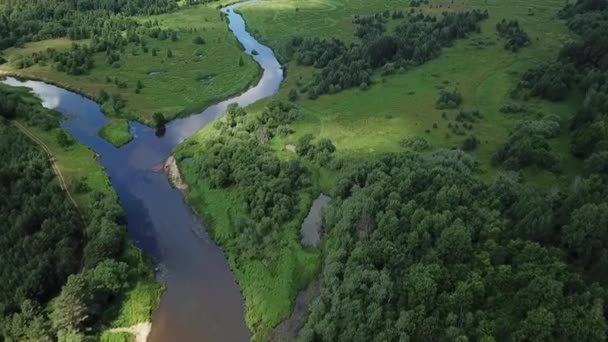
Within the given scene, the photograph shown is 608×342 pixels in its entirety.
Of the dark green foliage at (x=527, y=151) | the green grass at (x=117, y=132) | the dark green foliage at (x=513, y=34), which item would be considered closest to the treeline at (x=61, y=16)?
the green grass at (x=117, y=132)

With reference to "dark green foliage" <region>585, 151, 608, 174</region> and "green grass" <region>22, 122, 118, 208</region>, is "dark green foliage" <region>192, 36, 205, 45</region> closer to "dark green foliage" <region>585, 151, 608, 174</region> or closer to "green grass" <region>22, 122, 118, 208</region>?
"green grass" <region>22, 122, 118, 208</region>

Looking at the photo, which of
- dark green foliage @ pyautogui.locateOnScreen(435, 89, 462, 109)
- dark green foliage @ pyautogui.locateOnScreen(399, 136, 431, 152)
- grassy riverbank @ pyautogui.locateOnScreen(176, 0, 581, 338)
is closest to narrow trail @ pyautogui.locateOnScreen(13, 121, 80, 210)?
grassy riverbank @ pyautogui.locateOnScreen(176, 0, 581, 338)

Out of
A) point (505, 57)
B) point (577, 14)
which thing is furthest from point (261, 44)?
point (577, 14)

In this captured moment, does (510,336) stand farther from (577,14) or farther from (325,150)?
(577,14)

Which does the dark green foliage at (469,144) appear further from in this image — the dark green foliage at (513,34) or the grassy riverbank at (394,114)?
the dark green foliage at (513,34)

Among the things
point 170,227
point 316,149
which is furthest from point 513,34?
point 170,227

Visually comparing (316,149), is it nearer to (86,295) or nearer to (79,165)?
(79,165)
